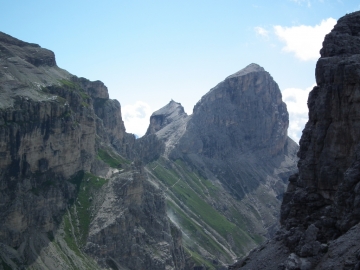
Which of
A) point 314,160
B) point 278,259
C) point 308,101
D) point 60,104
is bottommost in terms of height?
point 278,259

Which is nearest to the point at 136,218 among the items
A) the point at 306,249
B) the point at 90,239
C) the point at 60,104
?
Answer: the point at 90,239

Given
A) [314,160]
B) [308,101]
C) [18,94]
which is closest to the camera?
[314,160]

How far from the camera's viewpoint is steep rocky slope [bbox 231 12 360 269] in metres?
49.0

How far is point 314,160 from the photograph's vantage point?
196 ft

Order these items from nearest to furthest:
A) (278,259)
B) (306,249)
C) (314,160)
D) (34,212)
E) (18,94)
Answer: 1. (306,249)
2. (278,259)
3. (314,160)
4. (34,212)
5. (18,94)

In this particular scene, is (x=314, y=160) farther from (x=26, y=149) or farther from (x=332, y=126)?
(x=26, y=149)

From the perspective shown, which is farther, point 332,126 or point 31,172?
point 31,172

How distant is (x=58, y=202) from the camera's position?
590 feet

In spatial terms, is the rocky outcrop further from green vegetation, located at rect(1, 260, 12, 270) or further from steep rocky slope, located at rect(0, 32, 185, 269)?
green vegetation, located at rect(1, 260, 12, 270)

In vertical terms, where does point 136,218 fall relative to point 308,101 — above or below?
below

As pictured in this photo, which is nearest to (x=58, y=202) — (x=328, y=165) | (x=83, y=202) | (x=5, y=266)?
(x=83, y=202)

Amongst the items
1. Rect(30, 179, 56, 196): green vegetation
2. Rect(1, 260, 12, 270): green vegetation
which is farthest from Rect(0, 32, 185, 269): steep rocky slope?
Rect(1, 260, 12, 270): green vegetation

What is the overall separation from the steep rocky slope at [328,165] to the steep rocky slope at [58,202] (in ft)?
367

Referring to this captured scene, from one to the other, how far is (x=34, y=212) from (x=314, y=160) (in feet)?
426
